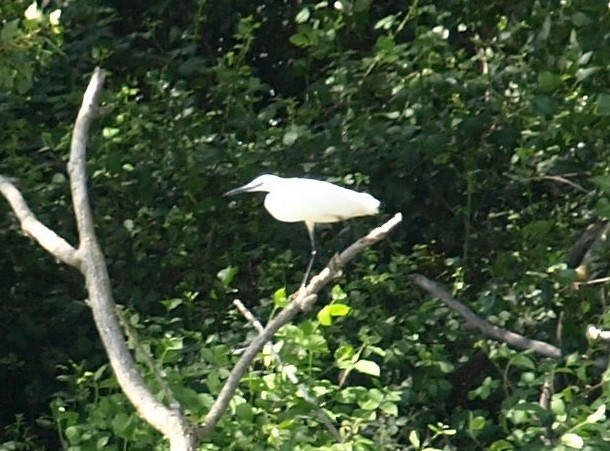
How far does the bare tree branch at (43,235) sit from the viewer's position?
2.14 metres

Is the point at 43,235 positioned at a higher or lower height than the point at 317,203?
higher

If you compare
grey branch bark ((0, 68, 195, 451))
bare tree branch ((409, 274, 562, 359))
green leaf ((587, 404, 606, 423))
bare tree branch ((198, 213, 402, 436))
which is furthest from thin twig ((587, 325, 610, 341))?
grey branch bark ((0, 68, 195, 451))

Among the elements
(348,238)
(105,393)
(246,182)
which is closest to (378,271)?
(348,238)

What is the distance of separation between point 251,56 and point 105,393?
1387mm

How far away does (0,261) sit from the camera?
3.66 meters

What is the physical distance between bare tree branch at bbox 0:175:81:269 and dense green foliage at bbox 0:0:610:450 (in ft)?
2.19

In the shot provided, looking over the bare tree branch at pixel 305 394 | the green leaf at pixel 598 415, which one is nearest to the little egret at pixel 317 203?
the bare tree branch at pixel 305 394

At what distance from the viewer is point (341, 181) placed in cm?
340

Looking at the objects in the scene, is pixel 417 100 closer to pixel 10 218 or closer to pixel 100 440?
pixel 10 218

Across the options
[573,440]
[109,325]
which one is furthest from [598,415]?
[109,325]

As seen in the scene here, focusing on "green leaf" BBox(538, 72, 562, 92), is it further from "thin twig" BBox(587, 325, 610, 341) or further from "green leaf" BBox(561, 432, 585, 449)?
"green leaf" BBox(561, 432, 585, 449)

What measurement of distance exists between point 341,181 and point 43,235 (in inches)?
50.6

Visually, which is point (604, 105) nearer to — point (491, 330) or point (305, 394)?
point (491, 330)

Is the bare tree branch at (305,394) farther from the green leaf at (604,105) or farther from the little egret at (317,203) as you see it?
the green leaf at (604,105)
